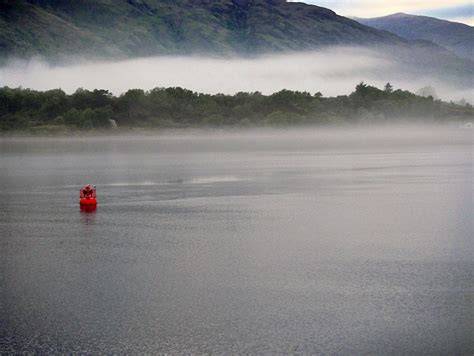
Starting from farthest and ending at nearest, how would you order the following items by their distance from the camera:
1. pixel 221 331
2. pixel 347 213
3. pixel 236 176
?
1. pixel 236 176
2. pixel 347 213
3. pixel 221 331

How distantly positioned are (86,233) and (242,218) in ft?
20.3

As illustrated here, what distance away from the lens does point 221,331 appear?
1231 cm

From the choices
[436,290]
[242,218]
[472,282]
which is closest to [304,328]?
[436,290]

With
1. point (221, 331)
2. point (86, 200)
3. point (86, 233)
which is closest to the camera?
point (221, 331)

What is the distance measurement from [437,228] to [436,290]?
8.68 m

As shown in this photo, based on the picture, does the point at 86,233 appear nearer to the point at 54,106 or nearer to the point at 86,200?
the point at 86,200

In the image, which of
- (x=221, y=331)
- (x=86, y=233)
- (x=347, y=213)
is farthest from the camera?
(x=347, y=213)

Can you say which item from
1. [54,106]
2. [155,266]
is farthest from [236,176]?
[54,106]

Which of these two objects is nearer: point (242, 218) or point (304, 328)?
point (304, 328)

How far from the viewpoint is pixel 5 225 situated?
24.4m

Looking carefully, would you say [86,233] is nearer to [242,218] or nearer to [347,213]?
[242,218]

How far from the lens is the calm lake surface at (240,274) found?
12.0 meters

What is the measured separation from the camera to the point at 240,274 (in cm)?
1644

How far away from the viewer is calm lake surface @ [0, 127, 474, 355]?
12039 mm
